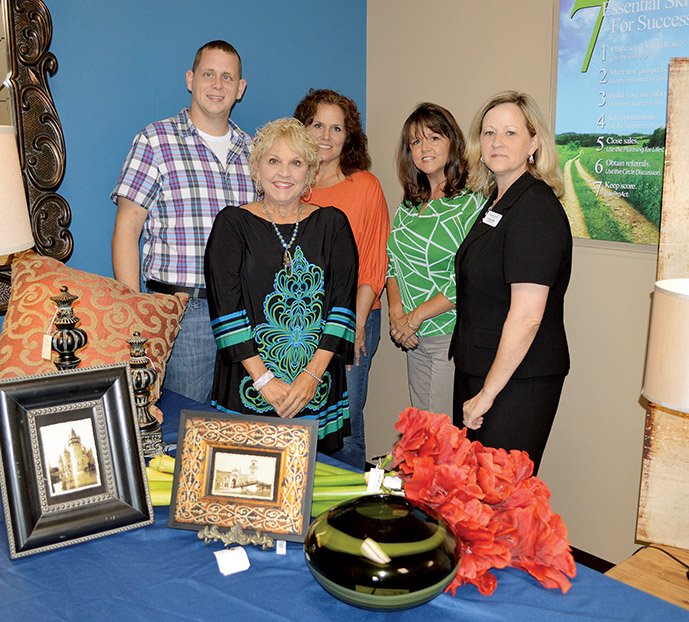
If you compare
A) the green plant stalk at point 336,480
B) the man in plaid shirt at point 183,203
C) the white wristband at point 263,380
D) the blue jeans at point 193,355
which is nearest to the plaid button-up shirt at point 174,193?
the man in plaid shirt at point 183,203

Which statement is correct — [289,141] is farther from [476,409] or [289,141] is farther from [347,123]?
[476,409]

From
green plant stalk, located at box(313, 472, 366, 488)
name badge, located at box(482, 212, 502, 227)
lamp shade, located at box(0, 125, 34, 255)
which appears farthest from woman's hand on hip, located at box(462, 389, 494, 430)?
lamp shade, located at box(0, 125, 34, 255)

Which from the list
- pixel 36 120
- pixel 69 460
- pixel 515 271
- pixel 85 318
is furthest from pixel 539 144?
pixel 36 120

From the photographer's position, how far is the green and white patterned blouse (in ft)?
8.93

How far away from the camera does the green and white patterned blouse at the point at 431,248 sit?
8.93ft

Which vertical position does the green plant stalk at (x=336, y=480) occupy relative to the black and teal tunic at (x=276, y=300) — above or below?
below

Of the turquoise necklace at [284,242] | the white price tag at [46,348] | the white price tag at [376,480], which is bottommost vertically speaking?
the white price tag at [376,480]

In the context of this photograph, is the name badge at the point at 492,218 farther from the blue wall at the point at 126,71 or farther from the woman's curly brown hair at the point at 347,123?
the blue wall at the point at 126,71

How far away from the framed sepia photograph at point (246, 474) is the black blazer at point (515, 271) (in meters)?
0.96

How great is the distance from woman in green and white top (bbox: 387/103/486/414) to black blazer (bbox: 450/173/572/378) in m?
0.40

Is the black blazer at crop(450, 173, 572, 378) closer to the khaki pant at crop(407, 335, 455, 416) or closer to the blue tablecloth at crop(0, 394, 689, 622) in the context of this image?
the khaki pant at crop(407, 335, 455, 416)

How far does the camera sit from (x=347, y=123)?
2975mm

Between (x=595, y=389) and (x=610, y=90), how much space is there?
1.14m

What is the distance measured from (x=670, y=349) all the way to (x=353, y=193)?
1.78 meters
